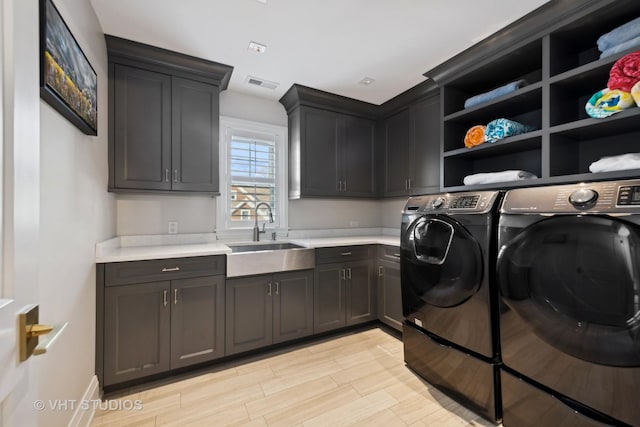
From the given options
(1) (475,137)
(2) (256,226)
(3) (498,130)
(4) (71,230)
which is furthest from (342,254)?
(4) (71,230)

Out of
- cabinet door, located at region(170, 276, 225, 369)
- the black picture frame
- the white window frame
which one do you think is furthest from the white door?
the white window frame

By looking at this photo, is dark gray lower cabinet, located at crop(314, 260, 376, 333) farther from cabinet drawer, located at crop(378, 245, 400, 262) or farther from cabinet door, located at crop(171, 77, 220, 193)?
cabinet door, located at crop(171, 77, 220, 193)

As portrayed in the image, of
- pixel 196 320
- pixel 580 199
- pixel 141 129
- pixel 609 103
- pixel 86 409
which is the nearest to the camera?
pixel 580 199

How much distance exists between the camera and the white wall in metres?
1.17

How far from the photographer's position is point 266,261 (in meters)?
2.33

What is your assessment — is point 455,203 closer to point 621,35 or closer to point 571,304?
point 571,304

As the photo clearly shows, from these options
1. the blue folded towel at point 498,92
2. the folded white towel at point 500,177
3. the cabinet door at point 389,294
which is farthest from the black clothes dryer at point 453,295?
the blue folded towel at point 498,92

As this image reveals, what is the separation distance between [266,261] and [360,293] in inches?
43.1

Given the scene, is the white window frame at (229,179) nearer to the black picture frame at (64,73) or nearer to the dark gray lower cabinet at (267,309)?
the dark gray lower cabinet at (267,309)

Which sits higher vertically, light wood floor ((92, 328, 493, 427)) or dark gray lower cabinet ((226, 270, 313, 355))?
dark gray lower cabinet ((226, 270, 313, 355))

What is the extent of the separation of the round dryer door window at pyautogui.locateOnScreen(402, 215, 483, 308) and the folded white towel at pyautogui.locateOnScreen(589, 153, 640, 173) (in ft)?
2.42

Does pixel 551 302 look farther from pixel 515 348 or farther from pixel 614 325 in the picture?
pixel 515 348

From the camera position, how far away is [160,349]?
196 centimetres

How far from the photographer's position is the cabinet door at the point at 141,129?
2.14 metres
